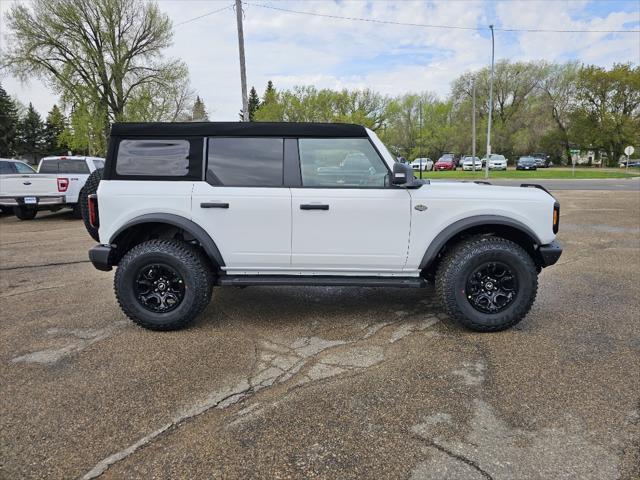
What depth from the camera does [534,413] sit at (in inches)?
99.1

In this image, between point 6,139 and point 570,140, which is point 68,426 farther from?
point 6,139

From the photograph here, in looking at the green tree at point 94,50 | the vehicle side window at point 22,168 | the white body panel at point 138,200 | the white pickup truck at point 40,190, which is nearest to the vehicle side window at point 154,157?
the white body panel at point 138,200

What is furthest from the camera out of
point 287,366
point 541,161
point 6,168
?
point 541,161

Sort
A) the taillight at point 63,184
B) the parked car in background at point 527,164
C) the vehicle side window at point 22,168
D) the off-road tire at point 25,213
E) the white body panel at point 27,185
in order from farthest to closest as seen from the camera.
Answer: the parked car in background at point 527,164 → the vehicle side window at point 22,168 → the off-road tire at point 25,213 → the taillight at point 63,184 → the white body panel at point 27,185

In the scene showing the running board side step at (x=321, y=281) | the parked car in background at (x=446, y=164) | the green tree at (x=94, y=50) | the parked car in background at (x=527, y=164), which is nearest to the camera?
the running board side step at (x=321, y=281)

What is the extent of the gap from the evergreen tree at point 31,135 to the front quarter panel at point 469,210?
222ft

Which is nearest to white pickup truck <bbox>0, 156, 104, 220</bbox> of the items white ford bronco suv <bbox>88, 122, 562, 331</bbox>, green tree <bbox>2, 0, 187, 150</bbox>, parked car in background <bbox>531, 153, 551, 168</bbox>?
white ford bronco suv <bbox>88, 122, 562, 331</bbox>

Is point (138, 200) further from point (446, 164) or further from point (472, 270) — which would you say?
point (446, 164)

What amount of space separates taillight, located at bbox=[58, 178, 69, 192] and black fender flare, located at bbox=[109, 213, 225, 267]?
8.33 m

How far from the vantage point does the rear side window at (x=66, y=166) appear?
1184cm

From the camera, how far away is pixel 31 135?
59500 mm

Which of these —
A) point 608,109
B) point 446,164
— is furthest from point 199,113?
point 608,109

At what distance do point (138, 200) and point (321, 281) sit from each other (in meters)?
1.70

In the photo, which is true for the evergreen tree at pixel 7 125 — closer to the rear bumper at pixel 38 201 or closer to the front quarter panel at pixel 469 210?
the rear bumper at pixel 38 201
